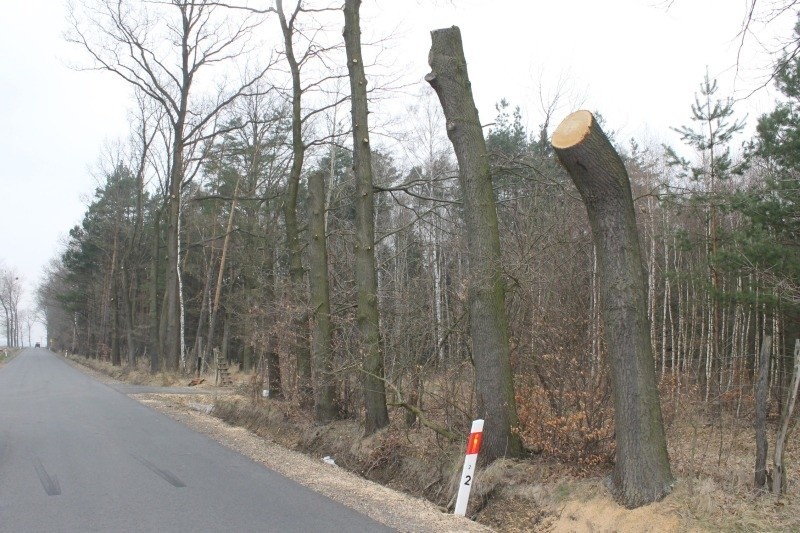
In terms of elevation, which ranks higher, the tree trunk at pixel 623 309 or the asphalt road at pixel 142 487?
the tree trunk at pixel 623 309

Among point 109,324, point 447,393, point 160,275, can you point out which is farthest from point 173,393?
point 109,324

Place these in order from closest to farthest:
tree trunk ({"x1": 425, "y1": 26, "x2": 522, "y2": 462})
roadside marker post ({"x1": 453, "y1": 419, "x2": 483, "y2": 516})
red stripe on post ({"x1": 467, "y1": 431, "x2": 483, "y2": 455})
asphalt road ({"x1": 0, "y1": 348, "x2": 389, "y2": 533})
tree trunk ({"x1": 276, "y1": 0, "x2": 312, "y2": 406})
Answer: asphalt road ({"x1": 0, "y1": 348, "x2": 389, "y2": 533}) < roadside marker post ({"x1": 453, "y1": 419, "x2": 483, "y2": 516}) < red stripe on post ({"x1": 467, "y1": 431, "x2": 483, "y2": 455}) < tree trunk ({"x1": 425, "y1": 26, "x2": 522, "y2": 462}) < tree trunk ({"x1": 276, "y1": 0, "x2": 312, "y2": 406})

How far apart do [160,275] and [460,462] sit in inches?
1787

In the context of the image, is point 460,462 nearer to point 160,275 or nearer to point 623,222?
point 623,222

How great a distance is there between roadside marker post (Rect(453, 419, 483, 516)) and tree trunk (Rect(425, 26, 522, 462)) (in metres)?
0.77

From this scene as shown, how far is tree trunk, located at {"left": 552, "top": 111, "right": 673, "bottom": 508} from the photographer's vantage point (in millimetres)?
6398

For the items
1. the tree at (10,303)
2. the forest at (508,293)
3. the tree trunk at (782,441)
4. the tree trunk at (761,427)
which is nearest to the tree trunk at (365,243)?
the forest at (508,293)

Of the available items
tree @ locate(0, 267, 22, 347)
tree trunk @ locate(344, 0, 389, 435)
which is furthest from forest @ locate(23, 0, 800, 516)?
tree @ locate(0, 267, 22, 347)

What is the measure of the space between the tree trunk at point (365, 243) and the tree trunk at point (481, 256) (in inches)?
110

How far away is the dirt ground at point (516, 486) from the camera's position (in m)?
6.03

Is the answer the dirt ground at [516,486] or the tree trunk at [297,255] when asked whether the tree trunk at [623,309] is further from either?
the tree trunk at [297,255]

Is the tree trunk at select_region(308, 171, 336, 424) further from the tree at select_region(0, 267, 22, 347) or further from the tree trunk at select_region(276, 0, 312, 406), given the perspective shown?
the tree at select_region(0, 267, 22, 347)

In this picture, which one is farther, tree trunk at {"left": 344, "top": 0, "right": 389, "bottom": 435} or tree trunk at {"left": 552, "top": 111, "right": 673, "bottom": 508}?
tree trunk at {"left": 344, "top": 0, "right": 389, "bottom": 435}

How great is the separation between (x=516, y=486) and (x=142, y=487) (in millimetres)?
4522
